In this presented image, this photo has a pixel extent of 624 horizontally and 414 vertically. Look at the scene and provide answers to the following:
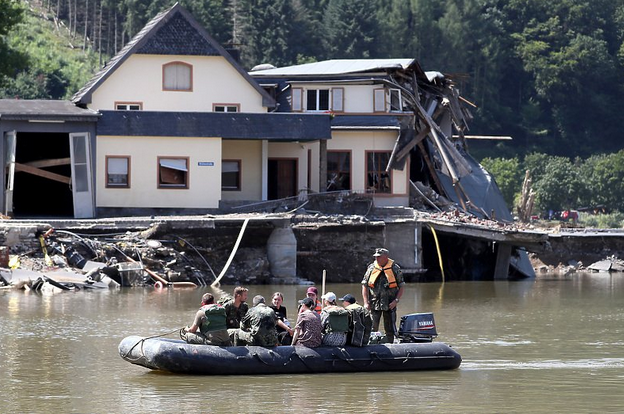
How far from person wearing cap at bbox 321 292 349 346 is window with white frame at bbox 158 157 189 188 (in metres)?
22.6

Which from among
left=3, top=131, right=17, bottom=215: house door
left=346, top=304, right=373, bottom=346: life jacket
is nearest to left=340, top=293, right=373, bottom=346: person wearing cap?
left=346, top=304, right=373, bottom=346: life jacket

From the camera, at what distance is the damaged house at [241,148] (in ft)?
144

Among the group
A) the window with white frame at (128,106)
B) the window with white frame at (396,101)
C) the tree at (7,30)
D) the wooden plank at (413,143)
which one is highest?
the tree at (7,30)

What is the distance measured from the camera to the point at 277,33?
98.8 metres

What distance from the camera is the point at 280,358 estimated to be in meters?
22.3

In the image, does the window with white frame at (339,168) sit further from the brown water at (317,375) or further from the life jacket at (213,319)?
the life jacket at (213,319)

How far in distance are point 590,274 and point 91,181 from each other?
1908cm

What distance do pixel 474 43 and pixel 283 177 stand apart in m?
59.6

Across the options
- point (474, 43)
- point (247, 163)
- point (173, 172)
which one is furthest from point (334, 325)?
point (474, 43)

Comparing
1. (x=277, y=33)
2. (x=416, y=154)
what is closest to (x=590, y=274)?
(x=416, y=154)

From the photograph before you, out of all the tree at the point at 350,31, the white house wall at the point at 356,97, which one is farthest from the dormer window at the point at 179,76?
the tree at the point at 350,31

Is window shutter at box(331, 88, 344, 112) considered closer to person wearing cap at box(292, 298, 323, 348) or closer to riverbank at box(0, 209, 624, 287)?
riverbank at box(0, 209, 624, 287)

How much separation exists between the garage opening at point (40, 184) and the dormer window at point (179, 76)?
4079 mm

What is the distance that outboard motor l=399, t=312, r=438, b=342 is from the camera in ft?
77.9
